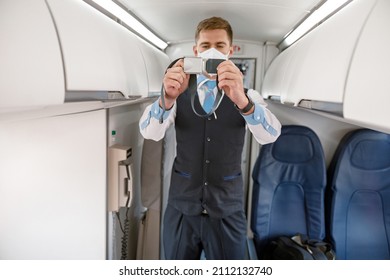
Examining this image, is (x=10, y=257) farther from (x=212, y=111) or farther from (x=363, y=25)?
(x=363, y=25)

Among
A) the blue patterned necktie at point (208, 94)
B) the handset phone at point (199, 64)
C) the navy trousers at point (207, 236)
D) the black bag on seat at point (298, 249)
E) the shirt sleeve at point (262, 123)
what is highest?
the handset phone at point (199, 64)

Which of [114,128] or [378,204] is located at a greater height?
[114,128]

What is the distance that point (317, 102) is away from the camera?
0.71 meters

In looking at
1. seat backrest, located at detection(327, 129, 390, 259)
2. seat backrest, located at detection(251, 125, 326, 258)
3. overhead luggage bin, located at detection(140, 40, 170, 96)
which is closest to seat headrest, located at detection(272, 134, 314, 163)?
seat backrest, located at detection(251, 125, 326, 258)

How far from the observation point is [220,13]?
3.44 feet

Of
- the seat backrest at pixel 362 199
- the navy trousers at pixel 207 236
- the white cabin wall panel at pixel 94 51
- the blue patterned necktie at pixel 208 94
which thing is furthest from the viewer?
the seat backrest at pixel 362 199

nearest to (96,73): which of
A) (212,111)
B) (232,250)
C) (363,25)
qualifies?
(212,111)

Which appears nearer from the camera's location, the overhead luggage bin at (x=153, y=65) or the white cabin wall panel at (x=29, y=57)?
the white cabin wall panel at (x=29, y=57)

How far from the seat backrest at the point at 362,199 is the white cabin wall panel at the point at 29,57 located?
154 centimetres

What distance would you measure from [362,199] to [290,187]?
0.41m

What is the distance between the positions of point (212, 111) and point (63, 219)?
82cm

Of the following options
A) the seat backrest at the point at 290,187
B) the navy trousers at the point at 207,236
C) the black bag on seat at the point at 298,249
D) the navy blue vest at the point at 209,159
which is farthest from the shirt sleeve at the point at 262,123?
the black bag on seat at the point at 298,249

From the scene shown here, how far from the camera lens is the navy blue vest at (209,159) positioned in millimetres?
963

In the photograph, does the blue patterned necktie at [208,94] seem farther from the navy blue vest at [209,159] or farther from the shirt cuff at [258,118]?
the shirt cuff at [258,118]
